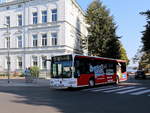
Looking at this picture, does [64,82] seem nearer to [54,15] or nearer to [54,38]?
[54,38]

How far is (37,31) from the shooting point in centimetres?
4581

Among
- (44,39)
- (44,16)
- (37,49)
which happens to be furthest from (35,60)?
(44,16)

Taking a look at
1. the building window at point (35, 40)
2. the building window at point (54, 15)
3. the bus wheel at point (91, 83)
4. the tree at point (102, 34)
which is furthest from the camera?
the tree at point (102, 34)

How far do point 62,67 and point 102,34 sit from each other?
1188 inches

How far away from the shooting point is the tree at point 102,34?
4928 cm

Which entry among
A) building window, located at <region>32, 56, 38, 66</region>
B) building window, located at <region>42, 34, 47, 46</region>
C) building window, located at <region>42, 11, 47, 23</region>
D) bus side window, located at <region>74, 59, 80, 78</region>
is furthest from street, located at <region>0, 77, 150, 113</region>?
building window, located at <region>42, 11, 47, 23</region>

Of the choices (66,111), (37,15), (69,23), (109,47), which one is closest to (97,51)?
(109,47)

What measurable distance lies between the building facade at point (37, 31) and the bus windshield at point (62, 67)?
22075 millimetres

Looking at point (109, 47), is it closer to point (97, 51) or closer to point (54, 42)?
point (97, 51)

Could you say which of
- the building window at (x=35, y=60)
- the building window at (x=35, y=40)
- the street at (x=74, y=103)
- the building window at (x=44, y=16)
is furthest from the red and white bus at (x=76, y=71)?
the building window at (x=35, y=40)

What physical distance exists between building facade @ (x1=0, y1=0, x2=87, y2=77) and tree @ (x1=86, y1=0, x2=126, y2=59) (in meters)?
3.11

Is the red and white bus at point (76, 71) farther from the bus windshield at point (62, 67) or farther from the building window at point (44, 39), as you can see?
the building window at point (44, 39)

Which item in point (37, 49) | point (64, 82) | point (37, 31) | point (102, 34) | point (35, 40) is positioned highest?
point (37, 31)

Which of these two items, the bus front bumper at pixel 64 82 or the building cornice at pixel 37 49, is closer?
the bus front bumper at pixel 64 82
